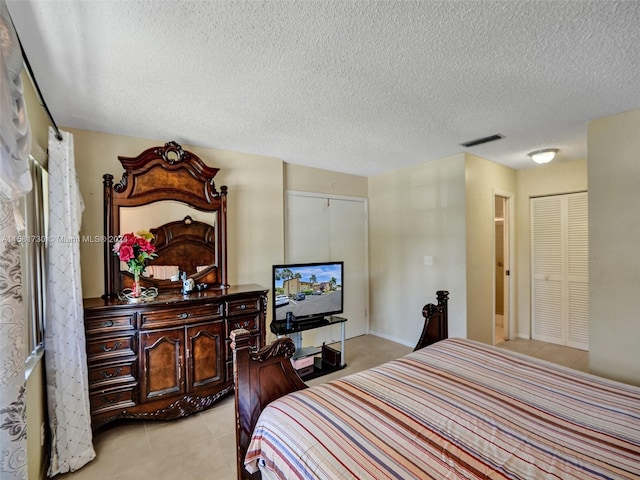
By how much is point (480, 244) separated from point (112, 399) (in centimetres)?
407

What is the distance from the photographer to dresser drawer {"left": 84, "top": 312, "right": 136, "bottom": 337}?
7.25 ft

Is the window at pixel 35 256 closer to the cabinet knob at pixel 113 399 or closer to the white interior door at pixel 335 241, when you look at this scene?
the cabinet knob at pixel 113 399

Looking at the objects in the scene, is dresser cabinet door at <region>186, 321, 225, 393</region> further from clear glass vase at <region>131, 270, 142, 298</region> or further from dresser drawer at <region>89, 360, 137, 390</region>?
clear glass vase at <region>131, 270, 142, 298</region>

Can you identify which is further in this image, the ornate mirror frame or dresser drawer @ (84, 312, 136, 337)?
the ornate mirror frame

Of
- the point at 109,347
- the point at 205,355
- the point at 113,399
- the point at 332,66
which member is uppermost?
the point at 332,66

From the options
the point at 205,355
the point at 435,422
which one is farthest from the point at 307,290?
the point at 435,422

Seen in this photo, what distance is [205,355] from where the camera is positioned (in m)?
2.63

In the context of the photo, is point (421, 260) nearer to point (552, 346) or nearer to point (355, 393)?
point (552, 346)

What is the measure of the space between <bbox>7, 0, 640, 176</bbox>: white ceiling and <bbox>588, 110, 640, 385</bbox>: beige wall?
26 centimetres

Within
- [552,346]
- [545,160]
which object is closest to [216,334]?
[545,160]

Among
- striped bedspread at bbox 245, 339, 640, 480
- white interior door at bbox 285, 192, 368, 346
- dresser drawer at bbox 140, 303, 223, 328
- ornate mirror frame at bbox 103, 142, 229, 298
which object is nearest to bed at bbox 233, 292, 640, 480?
striped bedspread at bbox 245, 339, 640, 480

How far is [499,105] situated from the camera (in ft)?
7.55

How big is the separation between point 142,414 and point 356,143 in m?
3.13

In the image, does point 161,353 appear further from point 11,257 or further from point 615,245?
point 615,245
